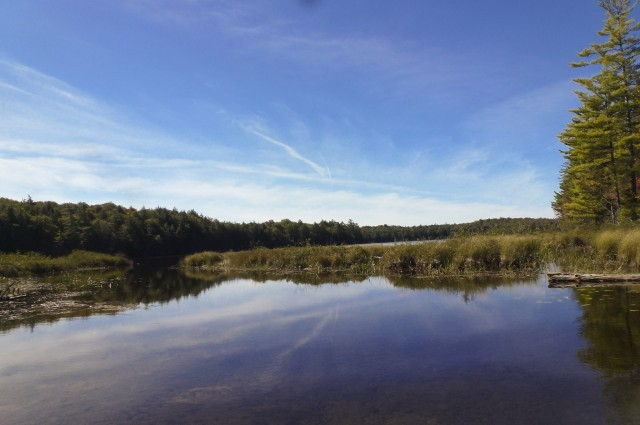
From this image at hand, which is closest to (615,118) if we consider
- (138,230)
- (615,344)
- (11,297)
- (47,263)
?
(615,344)

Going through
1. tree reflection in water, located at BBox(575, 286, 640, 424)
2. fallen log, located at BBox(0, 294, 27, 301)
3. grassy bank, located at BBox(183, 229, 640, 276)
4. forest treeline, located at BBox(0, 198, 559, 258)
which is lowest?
fallen log, located at BBox(0, 294, 27, 301)

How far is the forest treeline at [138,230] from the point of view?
1989 inches

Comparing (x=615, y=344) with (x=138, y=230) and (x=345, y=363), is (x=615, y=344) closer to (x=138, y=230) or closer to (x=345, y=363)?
(x=345, y=363)

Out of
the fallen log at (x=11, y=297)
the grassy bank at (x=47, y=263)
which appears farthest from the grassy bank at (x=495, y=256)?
the grassy bank at (x=47, y=263)

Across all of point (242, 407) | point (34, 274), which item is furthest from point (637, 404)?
point (34, 274)

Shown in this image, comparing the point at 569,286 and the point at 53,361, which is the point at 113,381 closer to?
the point at 53,361

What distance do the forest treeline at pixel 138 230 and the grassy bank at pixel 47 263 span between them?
1143 centimetres

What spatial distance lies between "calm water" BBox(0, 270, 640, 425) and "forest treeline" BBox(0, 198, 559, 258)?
63.7 feet

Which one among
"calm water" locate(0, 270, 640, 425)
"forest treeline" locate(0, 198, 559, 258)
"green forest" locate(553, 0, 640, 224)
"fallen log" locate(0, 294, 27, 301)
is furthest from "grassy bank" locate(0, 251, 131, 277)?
"green forest" locate(553, 0, 640, 224)

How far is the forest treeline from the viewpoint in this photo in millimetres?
50531

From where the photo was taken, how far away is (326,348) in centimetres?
835

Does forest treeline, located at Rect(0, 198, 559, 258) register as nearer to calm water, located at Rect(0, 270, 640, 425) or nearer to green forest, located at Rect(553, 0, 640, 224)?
green forest, located at Rect(553, 0, 640, 224)

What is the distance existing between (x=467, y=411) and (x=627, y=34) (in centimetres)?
3304

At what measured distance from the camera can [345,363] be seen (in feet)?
23.9
